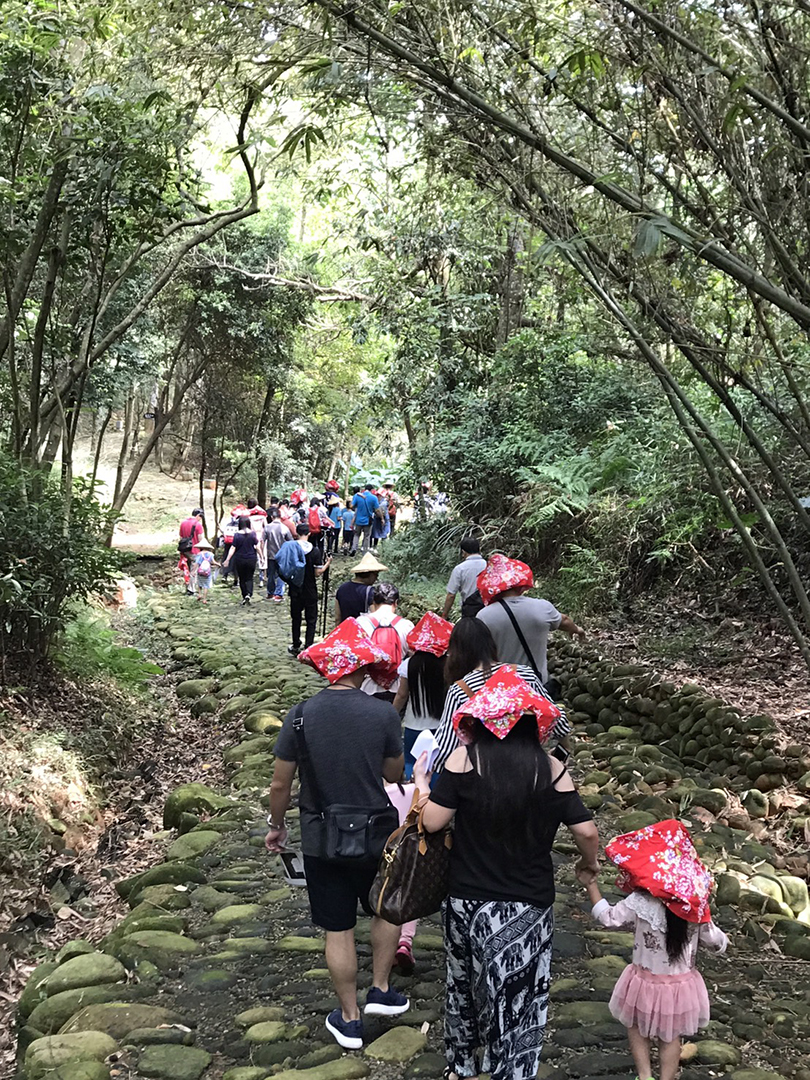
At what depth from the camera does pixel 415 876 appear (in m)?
3.42

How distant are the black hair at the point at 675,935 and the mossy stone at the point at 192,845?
3.97 meters

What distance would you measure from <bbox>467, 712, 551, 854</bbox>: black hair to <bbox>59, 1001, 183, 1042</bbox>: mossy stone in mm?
2022

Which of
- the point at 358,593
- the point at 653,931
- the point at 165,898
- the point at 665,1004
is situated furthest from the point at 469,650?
the point at 358,593

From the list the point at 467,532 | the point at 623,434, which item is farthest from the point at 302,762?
the point at 467,532

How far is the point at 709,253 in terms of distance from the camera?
13.6ft

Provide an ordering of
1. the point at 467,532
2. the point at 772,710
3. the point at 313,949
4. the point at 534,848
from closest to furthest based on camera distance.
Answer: the point at 534,848
the point at 313,949
the point at 772,710
the point at 467,532

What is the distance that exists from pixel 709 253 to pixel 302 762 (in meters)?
2.70

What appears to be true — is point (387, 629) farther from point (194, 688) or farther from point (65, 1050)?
point (194, 688)

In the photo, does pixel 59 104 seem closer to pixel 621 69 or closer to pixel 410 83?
pixel 410 83

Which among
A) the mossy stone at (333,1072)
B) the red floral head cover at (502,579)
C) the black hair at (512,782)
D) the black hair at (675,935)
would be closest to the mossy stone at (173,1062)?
the mossy stone at (333,1072)

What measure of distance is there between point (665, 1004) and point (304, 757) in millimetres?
1573

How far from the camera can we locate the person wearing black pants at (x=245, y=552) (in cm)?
1711

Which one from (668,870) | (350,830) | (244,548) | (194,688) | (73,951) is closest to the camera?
(668,870)

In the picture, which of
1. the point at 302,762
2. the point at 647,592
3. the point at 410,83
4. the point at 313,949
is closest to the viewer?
the point at 302,762
